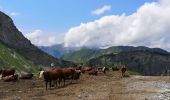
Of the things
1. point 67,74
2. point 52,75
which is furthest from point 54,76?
point 67,74

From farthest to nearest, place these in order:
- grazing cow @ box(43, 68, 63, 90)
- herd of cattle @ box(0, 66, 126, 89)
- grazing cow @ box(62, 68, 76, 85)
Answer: grazing cow @ box(62, 68, 76, 85), herd of cattle @ box(0, 66, 126, 89), grazing cow @ box(43, 68, 63, 90)

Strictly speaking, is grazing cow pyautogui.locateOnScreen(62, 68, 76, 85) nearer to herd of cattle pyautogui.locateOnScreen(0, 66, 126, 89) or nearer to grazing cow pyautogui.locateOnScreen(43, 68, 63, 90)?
herd of cattle pyautogui.locateOnScreen(0, 66, 126, 89)

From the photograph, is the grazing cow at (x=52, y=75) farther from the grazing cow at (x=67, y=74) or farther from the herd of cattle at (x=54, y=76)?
the grazing cow at (x=67, y=74)

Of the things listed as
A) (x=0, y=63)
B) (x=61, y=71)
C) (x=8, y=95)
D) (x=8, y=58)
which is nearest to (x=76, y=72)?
(x=61, y=71)

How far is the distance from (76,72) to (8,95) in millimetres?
19276

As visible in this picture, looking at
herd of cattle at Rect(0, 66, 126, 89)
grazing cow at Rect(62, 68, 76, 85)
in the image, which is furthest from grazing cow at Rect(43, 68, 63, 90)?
grazing cow at Rect(62, 68, 76, 85)

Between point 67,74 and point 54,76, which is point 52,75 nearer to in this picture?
point 54,76

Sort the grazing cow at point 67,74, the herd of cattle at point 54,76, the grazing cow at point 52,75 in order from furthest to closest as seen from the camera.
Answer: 1. the grazing cow at point 67,74
2. the herd of cattle at point 54,76
3. the grazing cow at point 52,75

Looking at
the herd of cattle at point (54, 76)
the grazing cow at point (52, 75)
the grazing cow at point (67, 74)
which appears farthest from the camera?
the grazing cow at point (67, 74)

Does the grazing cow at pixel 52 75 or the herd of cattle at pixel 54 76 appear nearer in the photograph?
the grazing cow at pixel 52 75

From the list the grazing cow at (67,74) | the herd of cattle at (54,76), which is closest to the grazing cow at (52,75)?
the herd of cattle at (54,76)

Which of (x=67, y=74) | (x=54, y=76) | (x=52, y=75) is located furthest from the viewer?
(x=67, y=74)

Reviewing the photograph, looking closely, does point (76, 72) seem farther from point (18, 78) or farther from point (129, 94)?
point (129, 94)

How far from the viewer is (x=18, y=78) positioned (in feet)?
205
